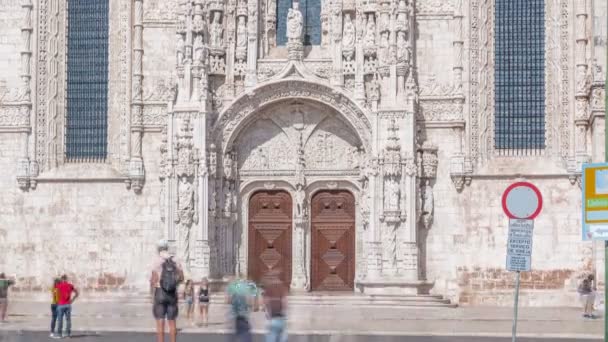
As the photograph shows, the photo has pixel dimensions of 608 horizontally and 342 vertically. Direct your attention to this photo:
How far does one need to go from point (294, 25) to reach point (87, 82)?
6.61 meters

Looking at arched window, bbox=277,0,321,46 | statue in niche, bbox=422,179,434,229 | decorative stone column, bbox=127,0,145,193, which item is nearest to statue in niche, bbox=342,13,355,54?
arched window, bbox=277,0,321,46

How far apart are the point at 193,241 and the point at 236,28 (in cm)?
615

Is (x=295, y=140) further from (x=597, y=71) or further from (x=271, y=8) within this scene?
(x=597, y=71)

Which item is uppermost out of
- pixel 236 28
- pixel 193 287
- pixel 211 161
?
pixel 236 28

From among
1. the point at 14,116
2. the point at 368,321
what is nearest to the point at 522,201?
the point at 368,321

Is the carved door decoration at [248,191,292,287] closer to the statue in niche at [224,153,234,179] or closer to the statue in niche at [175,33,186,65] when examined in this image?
the statue in niche at [224,153,234,179]

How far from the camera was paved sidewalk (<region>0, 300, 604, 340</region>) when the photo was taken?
28266mm

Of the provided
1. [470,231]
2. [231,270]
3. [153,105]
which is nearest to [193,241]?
[231,270]

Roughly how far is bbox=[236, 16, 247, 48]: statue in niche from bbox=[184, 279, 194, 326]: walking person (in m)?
7.33

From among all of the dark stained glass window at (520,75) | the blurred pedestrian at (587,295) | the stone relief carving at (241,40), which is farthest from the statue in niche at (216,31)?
the blurred pedestrian at (587,295)

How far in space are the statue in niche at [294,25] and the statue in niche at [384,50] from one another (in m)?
2.34

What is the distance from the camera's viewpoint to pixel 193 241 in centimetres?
3478

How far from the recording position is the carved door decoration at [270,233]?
1433 inches

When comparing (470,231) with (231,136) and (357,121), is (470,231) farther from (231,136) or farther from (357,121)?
(231,136)
